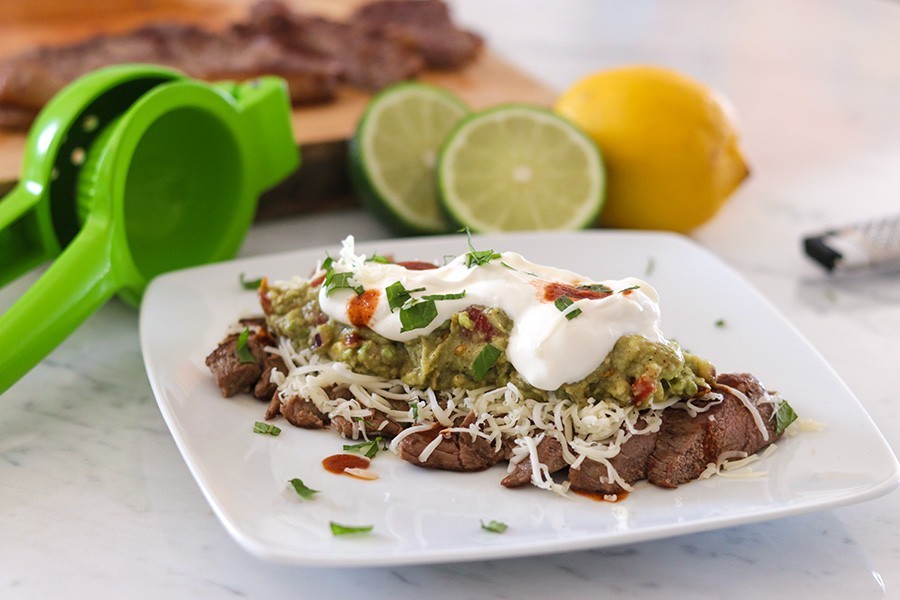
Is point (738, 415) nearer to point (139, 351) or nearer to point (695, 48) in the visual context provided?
point (139, 351)

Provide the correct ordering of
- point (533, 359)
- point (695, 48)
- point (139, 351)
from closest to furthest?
1. point (533, 359)
2. point (139, 351)
3. point (695, 48)

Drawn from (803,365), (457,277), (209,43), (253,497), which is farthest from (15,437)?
(209,43)

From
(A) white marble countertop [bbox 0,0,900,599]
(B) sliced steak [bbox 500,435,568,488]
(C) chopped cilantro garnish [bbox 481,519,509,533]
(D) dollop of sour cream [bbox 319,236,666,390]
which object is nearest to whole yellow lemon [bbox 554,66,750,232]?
(A) white marble countertop [bbox 0,0,900,599]

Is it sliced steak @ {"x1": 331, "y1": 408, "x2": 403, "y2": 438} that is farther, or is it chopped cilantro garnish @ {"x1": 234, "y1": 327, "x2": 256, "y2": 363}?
chopped cilantro garnish @ {"x1": 234, "y1": 327, "x2": 256, "y2": 363}

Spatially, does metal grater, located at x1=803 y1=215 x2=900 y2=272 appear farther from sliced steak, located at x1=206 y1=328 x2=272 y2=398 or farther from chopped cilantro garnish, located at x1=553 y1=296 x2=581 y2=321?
sliced steak, located at x1=206 y1=328 x2=272 y2=398

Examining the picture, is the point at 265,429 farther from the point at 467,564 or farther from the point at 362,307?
the point at 467,564

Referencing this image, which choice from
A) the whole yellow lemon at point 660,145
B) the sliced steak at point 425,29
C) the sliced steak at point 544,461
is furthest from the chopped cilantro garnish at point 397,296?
the sliced steak at point 425,29

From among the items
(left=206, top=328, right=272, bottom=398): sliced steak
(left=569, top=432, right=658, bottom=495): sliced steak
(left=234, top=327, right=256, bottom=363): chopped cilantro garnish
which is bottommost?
(left=569, top=432, right=658, bottom=495): sliced steak
